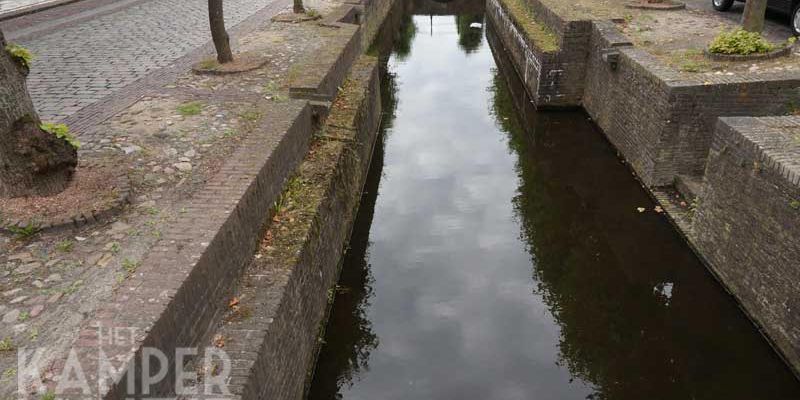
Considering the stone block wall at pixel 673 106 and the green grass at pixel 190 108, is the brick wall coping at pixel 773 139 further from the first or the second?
the green grass at pixel 190 108

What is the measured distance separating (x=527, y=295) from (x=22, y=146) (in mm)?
5928

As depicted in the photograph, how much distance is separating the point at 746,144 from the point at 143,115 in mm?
7698

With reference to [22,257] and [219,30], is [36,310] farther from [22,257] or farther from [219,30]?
[219,30]

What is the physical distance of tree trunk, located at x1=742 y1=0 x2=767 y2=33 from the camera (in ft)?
33.0

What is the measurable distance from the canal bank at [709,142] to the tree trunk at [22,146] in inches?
287

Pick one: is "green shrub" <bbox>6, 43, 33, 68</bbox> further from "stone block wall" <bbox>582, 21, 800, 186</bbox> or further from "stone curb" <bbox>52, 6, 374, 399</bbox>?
"stone block wall" <bbox>582, 21, 800, 186</bbox>

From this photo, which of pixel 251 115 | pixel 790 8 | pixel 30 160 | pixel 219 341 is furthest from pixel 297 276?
pixel 790 8

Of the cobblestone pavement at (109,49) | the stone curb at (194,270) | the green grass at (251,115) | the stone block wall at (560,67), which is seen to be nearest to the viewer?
the stone curb at (194,270)

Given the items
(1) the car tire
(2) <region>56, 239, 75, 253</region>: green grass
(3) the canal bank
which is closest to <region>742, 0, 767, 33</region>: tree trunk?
(3) the canal bank

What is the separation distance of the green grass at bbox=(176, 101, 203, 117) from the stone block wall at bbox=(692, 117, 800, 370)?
22.9 feet

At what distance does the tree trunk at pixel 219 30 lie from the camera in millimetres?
9922

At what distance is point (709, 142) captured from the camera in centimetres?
901

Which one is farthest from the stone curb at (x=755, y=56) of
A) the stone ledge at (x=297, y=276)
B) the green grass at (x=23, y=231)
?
the green grass at (x=23, y=231)

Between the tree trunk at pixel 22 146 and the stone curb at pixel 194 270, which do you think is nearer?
the stone curb at pixel 194 270
